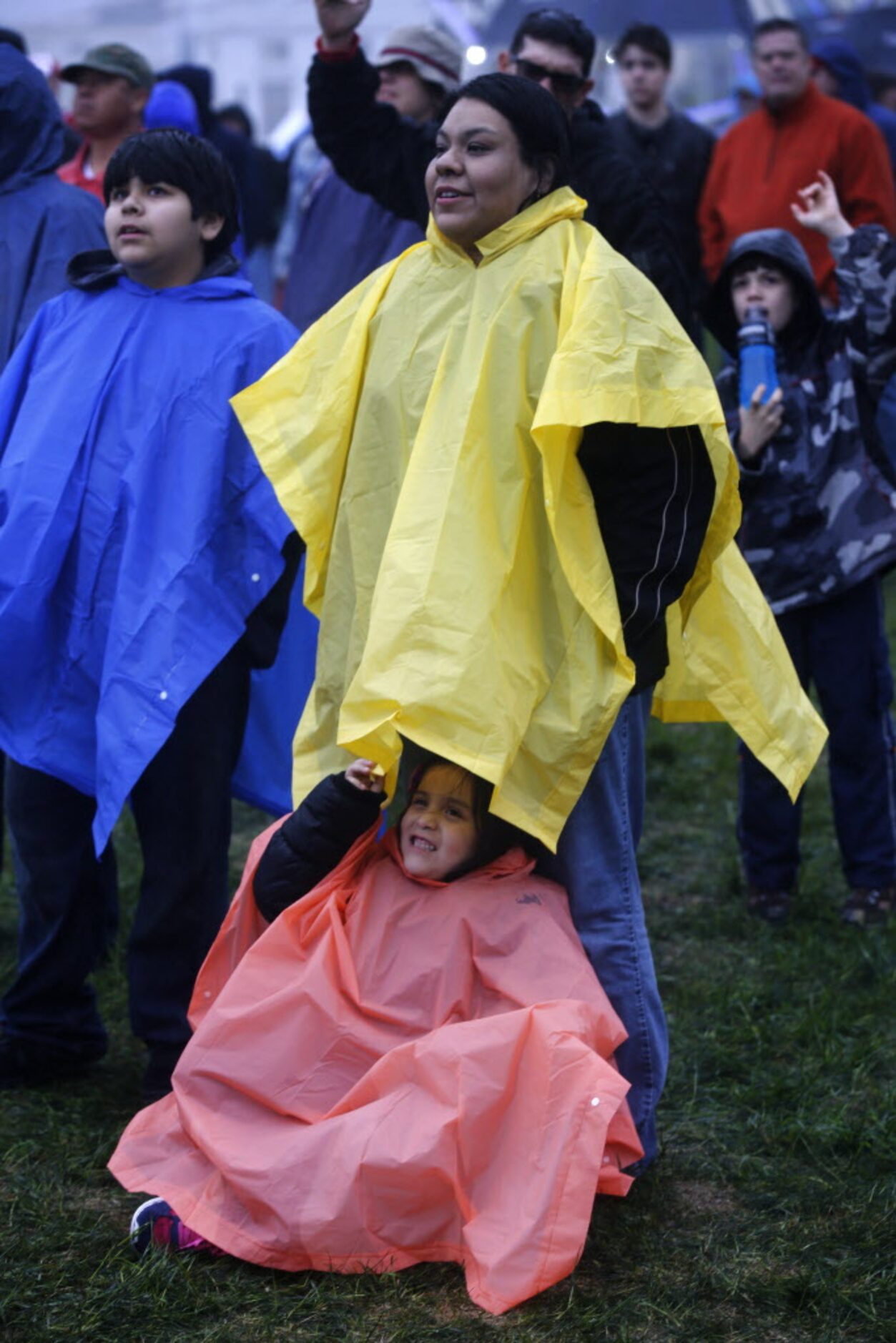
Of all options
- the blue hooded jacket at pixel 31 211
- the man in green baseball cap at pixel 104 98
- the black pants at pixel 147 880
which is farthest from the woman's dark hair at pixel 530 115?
the man in green baseball cap at pixel 104 98

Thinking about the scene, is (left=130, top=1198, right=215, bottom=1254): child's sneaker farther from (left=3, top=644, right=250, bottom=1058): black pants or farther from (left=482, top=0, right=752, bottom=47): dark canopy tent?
(left=482, top=0, right=752, bottom=47): dark canopy tent

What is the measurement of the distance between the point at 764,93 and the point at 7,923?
435 cm

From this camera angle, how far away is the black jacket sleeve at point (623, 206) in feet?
14.6

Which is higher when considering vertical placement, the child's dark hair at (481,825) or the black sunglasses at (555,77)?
the black sunglasses at (555,77)

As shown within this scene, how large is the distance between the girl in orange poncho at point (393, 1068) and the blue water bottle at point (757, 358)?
6.29 feet

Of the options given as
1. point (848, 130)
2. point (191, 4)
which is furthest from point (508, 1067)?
point (191, 4)

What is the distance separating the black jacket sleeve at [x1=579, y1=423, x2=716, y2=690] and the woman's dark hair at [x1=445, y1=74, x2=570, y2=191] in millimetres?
535

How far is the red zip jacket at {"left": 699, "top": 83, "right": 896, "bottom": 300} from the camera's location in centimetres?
662

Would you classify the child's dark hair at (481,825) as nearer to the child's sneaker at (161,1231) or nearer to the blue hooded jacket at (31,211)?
the child's sneaker at (161,1231)

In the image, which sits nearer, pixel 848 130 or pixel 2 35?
pixel 2 35

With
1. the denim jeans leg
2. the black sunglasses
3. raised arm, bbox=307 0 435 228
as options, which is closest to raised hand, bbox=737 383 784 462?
the black sunglasses

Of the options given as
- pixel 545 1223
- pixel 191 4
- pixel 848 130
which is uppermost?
pixel 848 130

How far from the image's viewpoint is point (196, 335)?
364 cm

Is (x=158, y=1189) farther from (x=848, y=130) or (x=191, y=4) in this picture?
(x=191, y=4)
